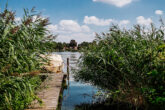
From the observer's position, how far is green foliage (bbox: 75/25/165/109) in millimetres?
5414

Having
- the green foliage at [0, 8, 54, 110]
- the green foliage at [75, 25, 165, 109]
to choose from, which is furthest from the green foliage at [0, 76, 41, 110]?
the green foliage at [75, 25, 165, 109]

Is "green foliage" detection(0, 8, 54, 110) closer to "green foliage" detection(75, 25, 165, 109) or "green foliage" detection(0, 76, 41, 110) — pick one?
"green foliage" detection(0, 76, 41, 110)

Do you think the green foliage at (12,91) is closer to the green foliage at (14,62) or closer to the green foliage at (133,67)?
the green foliage at (14,62)

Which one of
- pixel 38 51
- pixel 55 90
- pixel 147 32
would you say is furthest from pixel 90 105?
pixel 147 32

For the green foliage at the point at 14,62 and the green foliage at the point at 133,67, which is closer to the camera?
the green foliage at the point at 14,62

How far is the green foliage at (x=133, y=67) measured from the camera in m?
5.41

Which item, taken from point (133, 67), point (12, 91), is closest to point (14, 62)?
point (12, 91)

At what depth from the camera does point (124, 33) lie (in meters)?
7.43

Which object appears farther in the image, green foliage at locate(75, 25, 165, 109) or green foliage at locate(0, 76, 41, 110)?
green foliage at locate(75, 25, 165, 109)

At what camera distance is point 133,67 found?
599 cm

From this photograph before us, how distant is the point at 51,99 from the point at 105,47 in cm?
270

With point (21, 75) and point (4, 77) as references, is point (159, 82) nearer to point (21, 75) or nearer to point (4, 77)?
point (21, 75)

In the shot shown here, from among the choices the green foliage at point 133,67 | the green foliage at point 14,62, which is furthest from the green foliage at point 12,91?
the green foliage at point 133,67

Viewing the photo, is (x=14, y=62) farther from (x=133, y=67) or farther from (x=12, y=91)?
(x=133, y=67)
